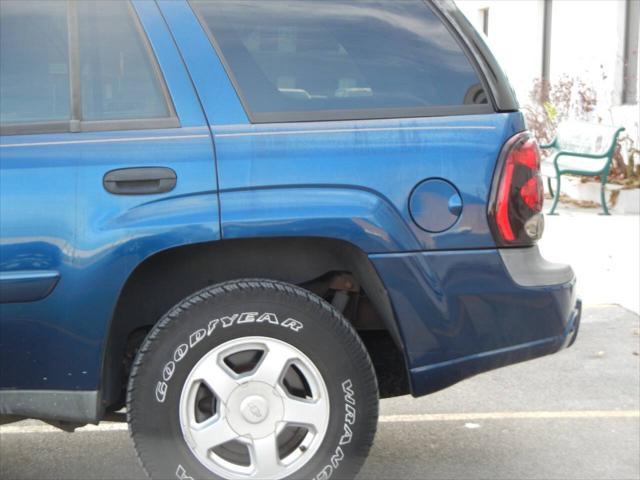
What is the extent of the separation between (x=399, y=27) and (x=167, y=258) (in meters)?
1.19

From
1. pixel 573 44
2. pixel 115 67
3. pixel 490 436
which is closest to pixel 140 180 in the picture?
pixel 115 67

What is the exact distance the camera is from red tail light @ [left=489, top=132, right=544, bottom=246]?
3.38 metres

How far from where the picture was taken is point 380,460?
420cm

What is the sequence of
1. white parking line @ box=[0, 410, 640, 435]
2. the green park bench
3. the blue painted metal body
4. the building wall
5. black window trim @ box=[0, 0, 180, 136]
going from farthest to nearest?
the building wall, the green park bench, white parking line @ box=[0, 410, 640, 435], black window trim @ box=[0, 0, 180, 136], the blue painted metal body

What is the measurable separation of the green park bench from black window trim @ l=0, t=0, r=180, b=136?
900cm

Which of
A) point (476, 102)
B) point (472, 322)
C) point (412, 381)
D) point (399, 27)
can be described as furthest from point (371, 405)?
point (399, 27)

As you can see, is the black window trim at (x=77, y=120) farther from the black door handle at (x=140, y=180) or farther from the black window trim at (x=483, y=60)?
the black window trim at (x=483, y=60)

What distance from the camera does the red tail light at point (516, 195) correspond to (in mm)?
3385

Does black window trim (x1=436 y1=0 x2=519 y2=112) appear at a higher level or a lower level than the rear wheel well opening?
higher

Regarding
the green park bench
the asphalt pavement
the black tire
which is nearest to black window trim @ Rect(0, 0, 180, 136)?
the black tire

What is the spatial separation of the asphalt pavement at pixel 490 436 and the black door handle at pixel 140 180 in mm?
1380

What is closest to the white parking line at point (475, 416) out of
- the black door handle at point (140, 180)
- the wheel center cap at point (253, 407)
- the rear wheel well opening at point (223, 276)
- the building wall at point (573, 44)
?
the rear wheel well opening at point (223, 276)

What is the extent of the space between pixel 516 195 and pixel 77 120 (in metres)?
1.54

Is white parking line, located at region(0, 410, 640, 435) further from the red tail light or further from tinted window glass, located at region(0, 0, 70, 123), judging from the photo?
tinted window glass, located at region(0, 0, 70, 123)
